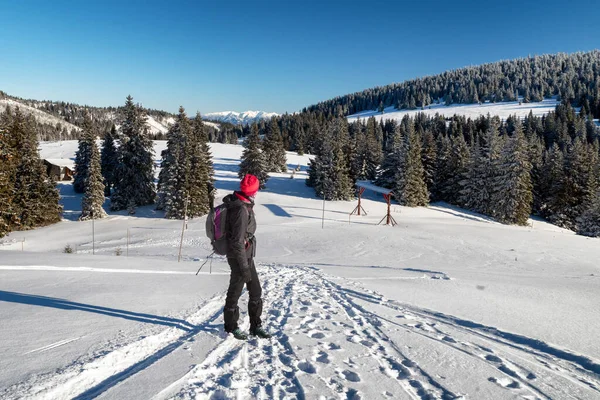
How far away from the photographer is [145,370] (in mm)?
3424

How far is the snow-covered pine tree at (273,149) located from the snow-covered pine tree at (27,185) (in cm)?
3530

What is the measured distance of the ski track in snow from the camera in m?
3.16

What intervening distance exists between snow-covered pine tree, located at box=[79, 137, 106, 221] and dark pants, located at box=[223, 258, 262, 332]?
119ft

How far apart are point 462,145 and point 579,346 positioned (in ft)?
179

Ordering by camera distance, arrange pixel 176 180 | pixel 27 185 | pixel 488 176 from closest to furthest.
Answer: pixel 27 185, pixel 176 180, pixel 488 176

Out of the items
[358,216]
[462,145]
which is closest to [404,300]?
[358,216]

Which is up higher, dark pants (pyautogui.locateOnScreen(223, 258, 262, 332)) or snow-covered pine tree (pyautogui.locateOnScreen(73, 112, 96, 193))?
snow-covered pine tree (pyautogui.locateOnScreen(73, 112, 96, 193))

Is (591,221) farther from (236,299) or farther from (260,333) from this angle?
(236,299)

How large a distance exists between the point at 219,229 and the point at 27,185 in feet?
114

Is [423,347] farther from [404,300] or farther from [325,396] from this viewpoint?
[404,300]

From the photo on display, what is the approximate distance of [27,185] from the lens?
29891 millimetres

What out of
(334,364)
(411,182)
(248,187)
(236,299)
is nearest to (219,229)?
(248,187)

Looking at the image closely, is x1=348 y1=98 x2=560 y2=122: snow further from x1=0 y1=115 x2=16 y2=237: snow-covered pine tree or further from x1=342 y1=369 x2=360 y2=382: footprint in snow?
x1=342 y1=369 x2=360 y2=382: footprint in snow

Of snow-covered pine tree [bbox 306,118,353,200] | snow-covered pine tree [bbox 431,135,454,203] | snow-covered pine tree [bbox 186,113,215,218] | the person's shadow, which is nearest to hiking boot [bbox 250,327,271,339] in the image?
the person's shadow
